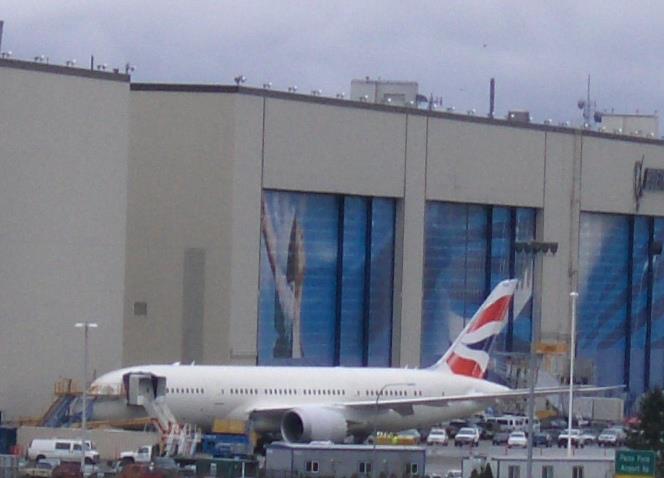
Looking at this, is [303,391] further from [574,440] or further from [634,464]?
[634,464]

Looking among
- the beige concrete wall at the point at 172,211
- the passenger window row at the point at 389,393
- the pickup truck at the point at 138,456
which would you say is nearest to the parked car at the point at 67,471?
the pickup truck at the point at 138,456

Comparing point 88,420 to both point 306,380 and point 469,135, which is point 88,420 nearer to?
point 306,380

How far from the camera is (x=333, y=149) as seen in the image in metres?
91.0

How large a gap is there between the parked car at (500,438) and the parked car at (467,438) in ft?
3.47

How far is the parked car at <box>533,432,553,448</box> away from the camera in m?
87.1

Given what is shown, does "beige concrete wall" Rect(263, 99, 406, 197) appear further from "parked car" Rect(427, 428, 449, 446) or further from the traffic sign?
the traffic sign

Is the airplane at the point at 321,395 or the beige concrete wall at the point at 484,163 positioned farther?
the beige concrete wall at the point at 484,163

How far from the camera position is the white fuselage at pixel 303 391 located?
73.6 metres

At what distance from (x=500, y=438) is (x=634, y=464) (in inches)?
1660

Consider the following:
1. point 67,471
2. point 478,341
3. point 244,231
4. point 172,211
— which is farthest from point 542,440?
point 67,471

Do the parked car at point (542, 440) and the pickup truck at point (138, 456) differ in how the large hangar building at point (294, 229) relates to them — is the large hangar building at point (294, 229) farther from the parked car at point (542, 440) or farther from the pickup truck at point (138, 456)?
the pickup truck at point (138, 456)

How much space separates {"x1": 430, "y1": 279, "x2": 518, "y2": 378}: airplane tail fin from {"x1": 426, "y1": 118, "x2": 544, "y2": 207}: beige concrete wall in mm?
11331

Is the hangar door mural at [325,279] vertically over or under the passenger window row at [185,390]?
over

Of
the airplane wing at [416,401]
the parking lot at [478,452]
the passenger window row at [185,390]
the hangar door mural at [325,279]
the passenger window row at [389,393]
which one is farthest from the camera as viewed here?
the hangar door mural at [325,279]
